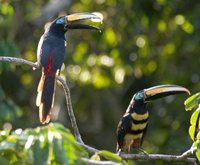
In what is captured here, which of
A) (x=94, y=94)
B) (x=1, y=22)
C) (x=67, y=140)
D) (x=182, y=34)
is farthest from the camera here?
(x=94, y=94)

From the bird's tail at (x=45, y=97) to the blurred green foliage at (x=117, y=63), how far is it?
2646mm

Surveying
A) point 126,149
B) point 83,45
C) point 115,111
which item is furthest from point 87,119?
point 126,149

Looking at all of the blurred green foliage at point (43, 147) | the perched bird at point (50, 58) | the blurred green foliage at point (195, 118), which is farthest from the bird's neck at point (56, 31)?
the blurred green foliage at point (43, 147)

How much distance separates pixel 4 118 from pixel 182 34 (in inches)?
122

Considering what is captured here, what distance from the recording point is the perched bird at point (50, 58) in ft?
18.5

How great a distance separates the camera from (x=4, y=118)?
742 centimetres

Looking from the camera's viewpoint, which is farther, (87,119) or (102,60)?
(87,119)

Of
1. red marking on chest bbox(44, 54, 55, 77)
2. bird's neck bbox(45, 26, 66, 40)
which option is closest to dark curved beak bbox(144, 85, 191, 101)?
red marking on chest bbox(44, 54, 55, 77)

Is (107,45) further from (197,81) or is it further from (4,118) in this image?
(4,118)

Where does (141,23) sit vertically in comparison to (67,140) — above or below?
above

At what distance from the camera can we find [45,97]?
5.73 meters

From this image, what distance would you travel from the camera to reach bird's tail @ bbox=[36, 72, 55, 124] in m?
5.50

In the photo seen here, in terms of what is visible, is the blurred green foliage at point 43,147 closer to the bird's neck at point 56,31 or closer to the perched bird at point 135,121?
the perched bird at point 135,121

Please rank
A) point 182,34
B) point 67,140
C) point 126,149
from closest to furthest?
point 67,140
point 126,149
point 182,34
